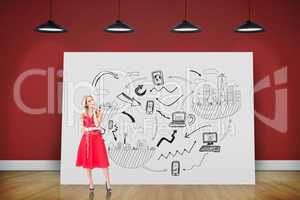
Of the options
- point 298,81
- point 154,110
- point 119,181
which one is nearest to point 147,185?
point 119,181

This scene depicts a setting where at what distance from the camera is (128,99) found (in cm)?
991

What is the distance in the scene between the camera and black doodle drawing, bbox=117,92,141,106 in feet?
32.5

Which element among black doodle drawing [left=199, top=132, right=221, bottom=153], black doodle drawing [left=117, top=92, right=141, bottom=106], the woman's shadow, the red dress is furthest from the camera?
black doodle drawing [left=117, top=92, right=141, bottom=106]

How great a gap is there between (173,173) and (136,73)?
2.00 meters

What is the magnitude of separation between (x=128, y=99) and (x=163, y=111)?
697mm

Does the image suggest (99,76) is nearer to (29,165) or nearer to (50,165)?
(50,165)

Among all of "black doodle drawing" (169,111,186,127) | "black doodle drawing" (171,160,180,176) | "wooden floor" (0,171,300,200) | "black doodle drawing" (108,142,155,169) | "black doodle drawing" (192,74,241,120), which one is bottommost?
"wooden floor" (0,171,300,200)

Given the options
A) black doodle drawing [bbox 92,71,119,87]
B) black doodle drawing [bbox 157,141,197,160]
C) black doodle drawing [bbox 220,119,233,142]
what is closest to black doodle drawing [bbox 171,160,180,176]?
black doodle drawing [bbox 157,141,197,160]

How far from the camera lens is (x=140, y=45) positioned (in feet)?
40.7

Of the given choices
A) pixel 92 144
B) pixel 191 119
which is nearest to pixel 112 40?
pixel 191 119

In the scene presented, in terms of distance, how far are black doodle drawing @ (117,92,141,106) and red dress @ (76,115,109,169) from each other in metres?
1.27

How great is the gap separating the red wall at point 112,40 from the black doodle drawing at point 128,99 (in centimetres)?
270

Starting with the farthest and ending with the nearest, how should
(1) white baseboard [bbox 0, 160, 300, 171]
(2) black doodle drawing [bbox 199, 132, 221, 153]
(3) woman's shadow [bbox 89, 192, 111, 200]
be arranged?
(1) white baseboard [bbox 0, 160, 300, 171] → (2) black doodle drawing [bbox 199, 132, 221, 153] → (3) woman's shadow [bbox 89, 192, 111, 200]

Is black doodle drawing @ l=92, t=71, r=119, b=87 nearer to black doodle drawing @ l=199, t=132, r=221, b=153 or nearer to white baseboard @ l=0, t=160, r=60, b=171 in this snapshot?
black doodle drawing @ l=199, t=132, r=221, b=153
